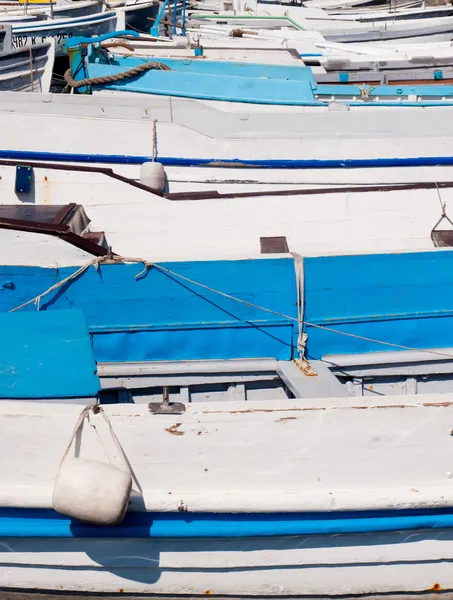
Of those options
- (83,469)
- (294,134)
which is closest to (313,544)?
(83,469)

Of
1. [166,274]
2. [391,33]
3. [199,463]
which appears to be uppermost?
[391,33]

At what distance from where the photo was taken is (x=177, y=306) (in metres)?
4.53

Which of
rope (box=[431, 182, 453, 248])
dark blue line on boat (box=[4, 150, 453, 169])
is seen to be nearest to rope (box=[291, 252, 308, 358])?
rope (box=[431, 182, 453, 248])

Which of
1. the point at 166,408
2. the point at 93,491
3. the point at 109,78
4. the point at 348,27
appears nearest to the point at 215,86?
the point at 109,78

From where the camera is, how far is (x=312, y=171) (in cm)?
740

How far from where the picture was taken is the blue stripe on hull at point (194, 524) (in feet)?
10.3

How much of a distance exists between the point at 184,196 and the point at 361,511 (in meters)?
2.99

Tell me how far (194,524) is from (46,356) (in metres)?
1.25

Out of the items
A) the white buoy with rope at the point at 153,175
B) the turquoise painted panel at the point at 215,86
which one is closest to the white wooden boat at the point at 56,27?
the turquoise painted panel at the point at 215,86

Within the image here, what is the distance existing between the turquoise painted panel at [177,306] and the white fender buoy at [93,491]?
169 centimetres

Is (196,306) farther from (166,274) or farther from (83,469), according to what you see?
(83,469)

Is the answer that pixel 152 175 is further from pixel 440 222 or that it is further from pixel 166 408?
pixel 166 408

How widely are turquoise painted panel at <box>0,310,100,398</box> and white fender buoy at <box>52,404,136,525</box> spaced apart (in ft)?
2.85

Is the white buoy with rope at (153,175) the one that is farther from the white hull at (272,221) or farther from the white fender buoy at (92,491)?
the white fender buoy at (92,491)
